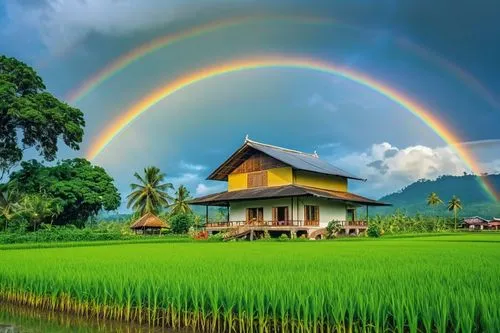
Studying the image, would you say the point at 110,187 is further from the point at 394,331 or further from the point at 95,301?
the point at 394,331

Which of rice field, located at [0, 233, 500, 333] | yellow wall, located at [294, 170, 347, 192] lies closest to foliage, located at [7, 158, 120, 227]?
yellow wall, located at [294, 170, 347, 192]

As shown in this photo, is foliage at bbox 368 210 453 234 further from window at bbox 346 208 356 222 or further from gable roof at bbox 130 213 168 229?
gable roof at bbox 130 213 168 229

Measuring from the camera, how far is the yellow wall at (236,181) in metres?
36.0

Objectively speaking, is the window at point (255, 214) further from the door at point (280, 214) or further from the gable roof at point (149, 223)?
the gable roof at point (149, 223)

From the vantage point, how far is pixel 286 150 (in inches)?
1521

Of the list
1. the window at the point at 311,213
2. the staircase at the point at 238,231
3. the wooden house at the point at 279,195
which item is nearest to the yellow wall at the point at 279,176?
the wooden house at the point at 279,195

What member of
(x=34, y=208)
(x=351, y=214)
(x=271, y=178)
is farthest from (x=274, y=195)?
(x=34, y=208)

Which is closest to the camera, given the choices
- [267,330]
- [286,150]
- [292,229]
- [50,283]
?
[267,330]

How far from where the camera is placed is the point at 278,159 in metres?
32.6

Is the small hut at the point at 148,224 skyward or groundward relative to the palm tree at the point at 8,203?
groundward

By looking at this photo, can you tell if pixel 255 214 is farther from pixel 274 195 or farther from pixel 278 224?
pixel 274 195

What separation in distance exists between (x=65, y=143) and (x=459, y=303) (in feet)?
116

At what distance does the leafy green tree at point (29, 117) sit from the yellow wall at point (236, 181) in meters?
12.0

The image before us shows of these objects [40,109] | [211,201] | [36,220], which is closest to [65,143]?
[40,109]
